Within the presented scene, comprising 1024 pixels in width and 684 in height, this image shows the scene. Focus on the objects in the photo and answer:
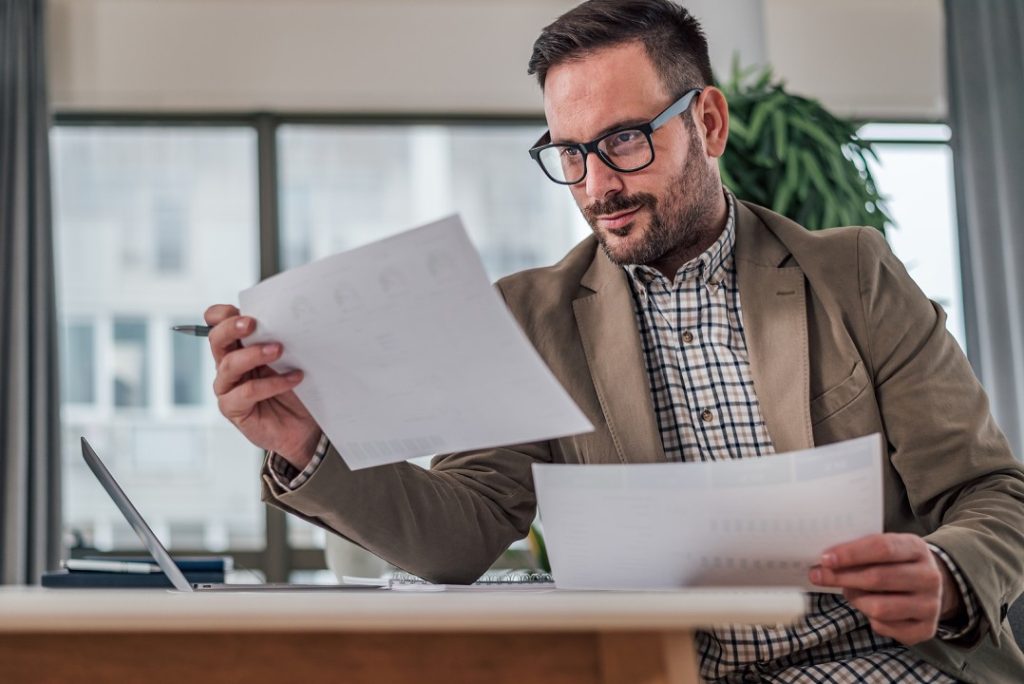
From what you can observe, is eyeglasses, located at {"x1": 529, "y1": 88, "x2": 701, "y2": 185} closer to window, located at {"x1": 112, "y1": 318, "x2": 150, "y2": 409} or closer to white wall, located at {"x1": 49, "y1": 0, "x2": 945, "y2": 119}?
white wall, located at {"x1": 49, "y1": 0, "x2": 945, "y2": 119}

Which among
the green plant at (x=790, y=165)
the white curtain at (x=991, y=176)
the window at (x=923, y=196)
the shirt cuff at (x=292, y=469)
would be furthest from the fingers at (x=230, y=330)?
the window at (x=923, y=196)

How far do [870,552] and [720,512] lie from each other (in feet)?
0.39

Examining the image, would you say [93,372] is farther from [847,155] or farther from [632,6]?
[632,6]

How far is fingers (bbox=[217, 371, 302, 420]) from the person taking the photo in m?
0.97

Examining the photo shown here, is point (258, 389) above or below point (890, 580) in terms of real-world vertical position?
above

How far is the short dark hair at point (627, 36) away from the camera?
1.34 metres

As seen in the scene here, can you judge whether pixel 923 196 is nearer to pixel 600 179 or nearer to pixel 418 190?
pixel 418 190

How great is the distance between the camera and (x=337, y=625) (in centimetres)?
60

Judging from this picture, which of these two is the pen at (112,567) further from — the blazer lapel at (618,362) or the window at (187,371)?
the window at (187,371)

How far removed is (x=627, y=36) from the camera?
1349 mm

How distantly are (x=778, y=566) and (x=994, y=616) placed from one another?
26 cm

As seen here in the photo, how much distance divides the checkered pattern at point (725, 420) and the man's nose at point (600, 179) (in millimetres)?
99

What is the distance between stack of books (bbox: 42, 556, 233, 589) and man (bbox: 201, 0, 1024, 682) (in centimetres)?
23

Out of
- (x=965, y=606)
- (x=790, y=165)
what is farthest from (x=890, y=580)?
(x=790, y=165)
